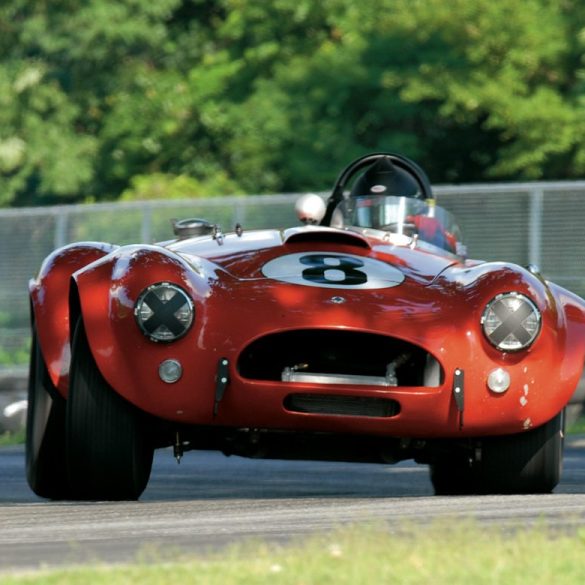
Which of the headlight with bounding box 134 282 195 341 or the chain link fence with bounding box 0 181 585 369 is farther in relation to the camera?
the chain link fence with bounding box 0 181 585 369

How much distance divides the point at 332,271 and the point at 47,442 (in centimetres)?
153

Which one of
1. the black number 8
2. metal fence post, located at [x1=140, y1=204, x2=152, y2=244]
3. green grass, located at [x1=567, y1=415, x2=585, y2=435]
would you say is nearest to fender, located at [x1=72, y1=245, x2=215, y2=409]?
the black number 8

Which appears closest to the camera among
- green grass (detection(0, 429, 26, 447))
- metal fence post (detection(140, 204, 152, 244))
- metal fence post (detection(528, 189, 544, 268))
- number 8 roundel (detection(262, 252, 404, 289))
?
number 8 roundel (detection(262, 252, 404, 289))

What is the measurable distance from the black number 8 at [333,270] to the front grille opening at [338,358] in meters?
0.23

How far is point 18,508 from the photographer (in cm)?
739

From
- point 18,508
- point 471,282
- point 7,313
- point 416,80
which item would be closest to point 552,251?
point 7,313

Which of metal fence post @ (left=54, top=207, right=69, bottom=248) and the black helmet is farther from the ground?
the black helmet

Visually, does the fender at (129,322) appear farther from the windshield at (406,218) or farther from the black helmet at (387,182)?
the black helmet at (387,182)

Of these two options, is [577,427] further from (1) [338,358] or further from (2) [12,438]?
(1) [338,358]

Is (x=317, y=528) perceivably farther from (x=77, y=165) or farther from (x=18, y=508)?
(x=77, y=165)

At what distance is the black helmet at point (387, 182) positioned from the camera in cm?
1026

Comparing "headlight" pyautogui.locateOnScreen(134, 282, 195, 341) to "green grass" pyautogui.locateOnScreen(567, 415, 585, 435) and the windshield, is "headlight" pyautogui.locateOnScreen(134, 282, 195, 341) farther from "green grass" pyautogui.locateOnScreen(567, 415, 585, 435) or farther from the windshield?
"green grass" pyautogui.locateOnScreen(567, 415, 585, 435)

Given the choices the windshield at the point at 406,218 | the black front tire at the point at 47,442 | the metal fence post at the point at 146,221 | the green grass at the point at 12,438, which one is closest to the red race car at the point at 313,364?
the black front tire at the point at 47,442

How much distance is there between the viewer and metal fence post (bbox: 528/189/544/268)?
51.3 ft
